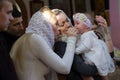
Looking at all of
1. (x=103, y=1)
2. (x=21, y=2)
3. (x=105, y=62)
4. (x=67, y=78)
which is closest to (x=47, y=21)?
(x=67, y=78)

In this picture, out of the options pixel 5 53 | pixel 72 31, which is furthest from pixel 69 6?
pixel 5 53

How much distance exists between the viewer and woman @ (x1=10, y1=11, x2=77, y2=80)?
1498 millimetres

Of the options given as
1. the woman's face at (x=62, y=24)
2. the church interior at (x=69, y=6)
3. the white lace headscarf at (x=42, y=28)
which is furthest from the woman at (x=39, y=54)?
the church interior at (x=69, y=6)

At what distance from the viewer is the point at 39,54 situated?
59.0 inches

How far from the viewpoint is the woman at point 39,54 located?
150 centimetres

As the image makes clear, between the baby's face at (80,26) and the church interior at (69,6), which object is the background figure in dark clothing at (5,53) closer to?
the baby's face at (80,26)

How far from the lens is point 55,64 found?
1509 mm

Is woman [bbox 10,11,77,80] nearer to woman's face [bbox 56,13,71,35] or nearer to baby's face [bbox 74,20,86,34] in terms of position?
woman's face [bbox 56,13,71,35]

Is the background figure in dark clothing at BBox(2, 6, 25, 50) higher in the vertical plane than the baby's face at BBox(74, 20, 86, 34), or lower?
higher

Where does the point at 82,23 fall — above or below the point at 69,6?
above

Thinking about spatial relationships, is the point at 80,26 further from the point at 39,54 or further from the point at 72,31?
the point at 39,54

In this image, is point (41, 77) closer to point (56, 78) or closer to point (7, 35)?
point (56, 78)

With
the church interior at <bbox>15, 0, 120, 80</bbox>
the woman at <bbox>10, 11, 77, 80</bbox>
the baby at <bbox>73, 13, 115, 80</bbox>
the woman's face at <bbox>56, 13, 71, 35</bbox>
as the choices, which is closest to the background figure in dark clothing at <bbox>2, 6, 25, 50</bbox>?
the woman at <bbox>10, 11, 77, 80</bbox>

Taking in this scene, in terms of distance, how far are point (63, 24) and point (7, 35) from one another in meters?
0.34
